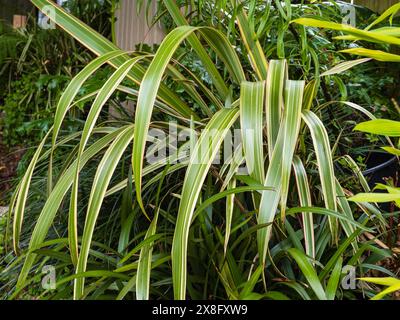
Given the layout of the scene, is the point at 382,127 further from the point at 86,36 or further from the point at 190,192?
the point at 86,36

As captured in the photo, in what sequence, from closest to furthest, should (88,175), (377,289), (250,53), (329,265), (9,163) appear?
1. (329,265)
2. (377,289)
3. (250,53)
4. (88,175)
5. (9,163)

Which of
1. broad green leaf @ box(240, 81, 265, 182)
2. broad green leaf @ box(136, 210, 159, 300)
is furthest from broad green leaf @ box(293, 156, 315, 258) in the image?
broad green leaf @ box(136, 210, 159, 300)

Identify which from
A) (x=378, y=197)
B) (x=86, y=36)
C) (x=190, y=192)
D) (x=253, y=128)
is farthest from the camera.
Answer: (x=86, y=36)

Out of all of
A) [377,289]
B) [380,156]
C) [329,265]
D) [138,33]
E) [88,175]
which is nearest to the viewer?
[329,265]

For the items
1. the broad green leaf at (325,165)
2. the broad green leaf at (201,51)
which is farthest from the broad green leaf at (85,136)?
the broad green leaf at (325,165)

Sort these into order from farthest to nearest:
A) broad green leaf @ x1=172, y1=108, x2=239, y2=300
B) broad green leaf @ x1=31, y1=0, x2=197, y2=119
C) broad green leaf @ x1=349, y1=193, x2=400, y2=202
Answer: broad green leaf @ x1=31, y1=0, x2=197, y2=119
broad green leaf @ x1=172, y1=108, x2=239, y2=300
broad green leaf @ x1=349, y1=193, x2=400, y2=202

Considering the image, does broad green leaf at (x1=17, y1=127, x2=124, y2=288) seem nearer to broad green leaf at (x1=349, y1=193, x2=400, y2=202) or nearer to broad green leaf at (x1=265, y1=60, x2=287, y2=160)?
broad green leaf at (x1=265, y1=60, x2=287, y2=160)

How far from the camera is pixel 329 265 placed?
0.96 m

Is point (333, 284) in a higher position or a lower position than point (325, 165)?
lower

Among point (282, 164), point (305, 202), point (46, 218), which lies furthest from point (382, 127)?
point (46, 218)

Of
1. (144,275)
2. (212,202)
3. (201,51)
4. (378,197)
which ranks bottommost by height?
(144,275)
